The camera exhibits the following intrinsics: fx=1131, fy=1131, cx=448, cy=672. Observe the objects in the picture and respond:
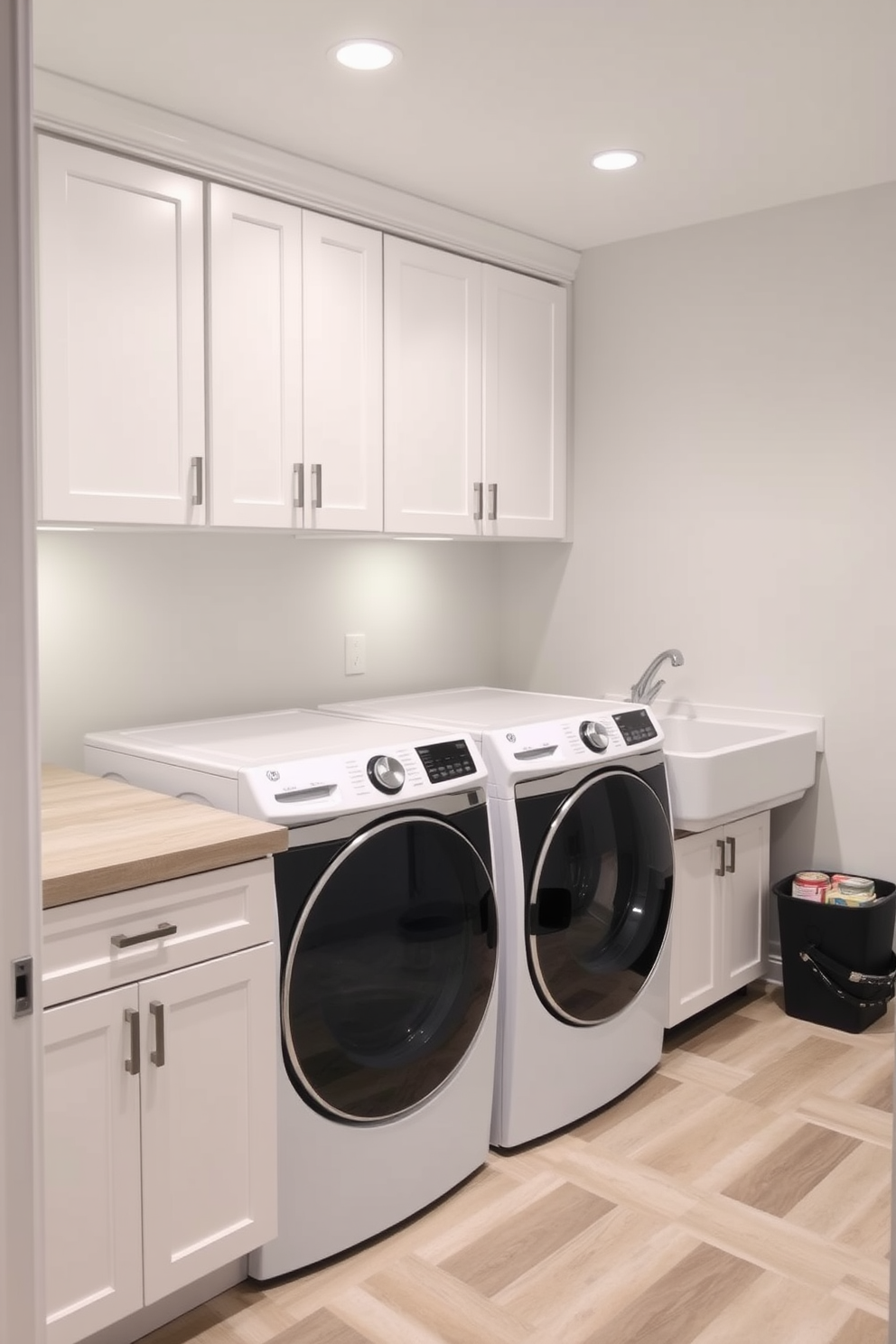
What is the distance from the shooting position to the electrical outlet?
3316 millimetres

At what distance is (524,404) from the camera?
3.41m

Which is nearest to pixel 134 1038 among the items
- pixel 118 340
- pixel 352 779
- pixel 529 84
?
pixel 352 779

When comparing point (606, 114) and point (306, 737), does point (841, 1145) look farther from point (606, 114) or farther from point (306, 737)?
point (606, 114)

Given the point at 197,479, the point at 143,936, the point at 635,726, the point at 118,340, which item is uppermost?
the point at 118,340

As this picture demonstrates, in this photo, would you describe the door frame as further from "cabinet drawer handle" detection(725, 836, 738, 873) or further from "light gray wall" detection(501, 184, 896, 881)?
"light gray wall" detection(501, 184, 896, 881)

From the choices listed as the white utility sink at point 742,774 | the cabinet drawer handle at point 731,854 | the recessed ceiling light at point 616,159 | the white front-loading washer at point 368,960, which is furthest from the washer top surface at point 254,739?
the recessed ceiling light at point 616,159

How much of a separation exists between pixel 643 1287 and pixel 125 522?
180cm

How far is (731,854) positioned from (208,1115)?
1.76 m

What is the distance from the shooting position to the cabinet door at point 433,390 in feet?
9.66

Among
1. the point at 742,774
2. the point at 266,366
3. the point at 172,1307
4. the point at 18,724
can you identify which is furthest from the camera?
the point at 742,774

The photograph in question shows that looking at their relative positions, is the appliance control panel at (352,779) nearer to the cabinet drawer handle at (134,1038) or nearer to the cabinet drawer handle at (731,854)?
the cabinet drawer handle at (134,1038)

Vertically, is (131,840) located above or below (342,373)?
below

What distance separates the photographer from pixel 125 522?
2.37 meters

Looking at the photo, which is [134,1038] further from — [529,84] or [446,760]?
[529,84]
